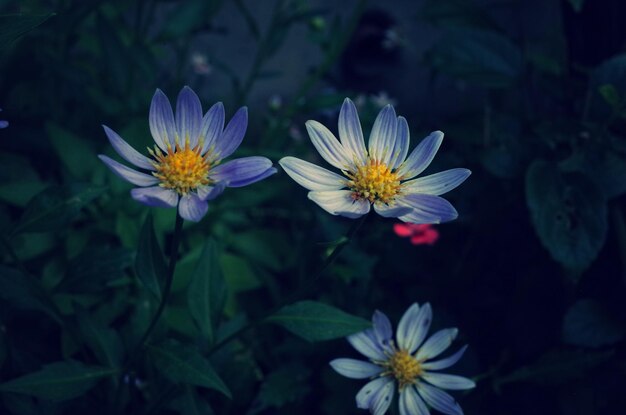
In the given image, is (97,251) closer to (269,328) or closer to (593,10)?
(269,328)

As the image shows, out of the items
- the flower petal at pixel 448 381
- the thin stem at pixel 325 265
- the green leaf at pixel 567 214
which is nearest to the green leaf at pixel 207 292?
the thin stem at pixel 325 265

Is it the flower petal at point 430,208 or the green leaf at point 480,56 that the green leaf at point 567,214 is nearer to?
the green leaf at point 480,56

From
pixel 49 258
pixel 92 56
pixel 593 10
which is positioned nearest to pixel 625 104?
pixel 593 10

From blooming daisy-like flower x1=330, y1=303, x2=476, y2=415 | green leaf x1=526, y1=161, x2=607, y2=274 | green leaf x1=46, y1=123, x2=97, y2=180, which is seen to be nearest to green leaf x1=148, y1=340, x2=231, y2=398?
blooming daisy-like flower x1=330, y1=303, x2=476, y2=415

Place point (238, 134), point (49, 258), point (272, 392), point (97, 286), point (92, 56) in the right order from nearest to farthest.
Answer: point (238, 134)
point (97, 286)
point (272, 392)
point (49, 258)
point (92, 56)

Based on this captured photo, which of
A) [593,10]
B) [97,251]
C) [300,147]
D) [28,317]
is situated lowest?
[28,317]

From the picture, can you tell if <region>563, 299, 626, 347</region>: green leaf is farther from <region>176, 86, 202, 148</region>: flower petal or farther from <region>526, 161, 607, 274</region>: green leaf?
A: <region>176, 86, 202, 148</region>: flower petal

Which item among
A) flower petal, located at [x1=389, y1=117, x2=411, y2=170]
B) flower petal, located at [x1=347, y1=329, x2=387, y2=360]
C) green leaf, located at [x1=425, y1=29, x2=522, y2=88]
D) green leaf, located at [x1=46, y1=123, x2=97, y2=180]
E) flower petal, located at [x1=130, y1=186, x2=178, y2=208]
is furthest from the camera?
green leaf, located at [x1=425, y1=29, x2=522, y2=88]
